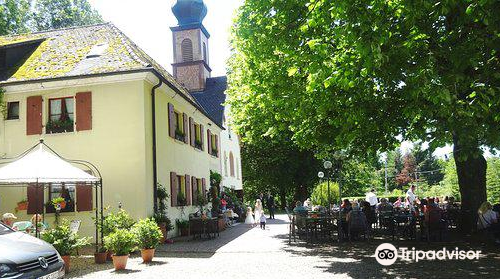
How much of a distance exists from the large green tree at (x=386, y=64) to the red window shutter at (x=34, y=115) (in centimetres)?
811

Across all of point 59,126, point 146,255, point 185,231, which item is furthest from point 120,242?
point 185,231

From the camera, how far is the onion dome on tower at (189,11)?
34812 millimetres

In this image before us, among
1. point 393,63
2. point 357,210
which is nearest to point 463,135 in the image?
point 393,63

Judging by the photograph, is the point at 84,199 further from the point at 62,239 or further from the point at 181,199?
the point at 62,239

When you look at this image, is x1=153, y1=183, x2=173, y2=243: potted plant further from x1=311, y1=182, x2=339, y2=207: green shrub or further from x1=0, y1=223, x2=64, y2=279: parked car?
x1=311, y1=182, x2=339, y2=207: green shrub

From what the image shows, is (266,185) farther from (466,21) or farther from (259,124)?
(466,21)

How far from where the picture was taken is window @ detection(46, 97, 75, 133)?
51.7 feet

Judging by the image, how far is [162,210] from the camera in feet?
53.0

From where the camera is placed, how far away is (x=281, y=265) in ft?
33.2

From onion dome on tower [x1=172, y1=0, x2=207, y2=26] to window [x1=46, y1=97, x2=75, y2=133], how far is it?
67.9 feet

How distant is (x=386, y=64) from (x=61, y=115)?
11.8m

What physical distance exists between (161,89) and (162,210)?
4.41m

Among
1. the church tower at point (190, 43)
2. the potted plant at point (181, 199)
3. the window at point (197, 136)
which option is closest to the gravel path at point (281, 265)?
the potted plant at point (181, 199)

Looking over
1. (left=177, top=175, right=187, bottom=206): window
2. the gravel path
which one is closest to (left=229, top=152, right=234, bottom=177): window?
(left=177, top=175, right=187, bottom=206): window
